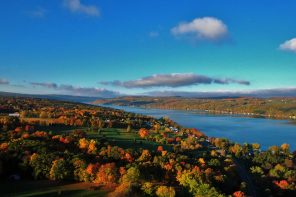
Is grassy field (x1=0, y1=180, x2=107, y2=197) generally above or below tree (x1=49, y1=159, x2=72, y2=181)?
below

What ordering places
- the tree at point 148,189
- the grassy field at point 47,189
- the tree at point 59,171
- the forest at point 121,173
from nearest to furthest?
1. the grassy field at point 47,189
2. the tree at point 148,189
3. the forest at point 121,173
4. the tree at point 59,171

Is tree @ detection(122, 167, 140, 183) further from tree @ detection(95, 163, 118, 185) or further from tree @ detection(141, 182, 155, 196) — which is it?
tree @ detection(141, 182, 155, 196)

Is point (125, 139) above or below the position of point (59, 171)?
below

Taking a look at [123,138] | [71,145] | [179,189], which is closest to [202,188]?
[179,189]

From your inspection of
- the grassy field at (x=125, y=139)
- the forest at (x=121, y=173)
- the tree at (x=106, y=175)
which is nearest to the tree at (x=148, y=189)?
the forest at (x=121, y=173)

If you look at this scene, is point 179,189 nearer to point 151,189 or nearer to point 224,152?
point 151,189

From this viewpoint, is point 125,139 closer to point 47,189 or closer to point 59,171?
point 59,171

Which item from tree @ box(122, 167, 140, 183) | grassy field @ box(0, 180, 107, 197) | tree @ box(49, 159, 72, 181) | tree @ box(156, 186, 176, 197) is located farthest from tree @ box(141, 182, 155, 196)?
tree @ box(49, 159, 72, 181)

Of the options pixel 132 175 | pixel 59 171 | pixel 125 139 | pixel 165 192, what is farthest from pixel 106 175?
pixel 125 139

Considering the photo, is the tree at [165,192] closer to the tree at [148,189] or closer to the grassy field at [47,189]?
the tree at [148,189]
